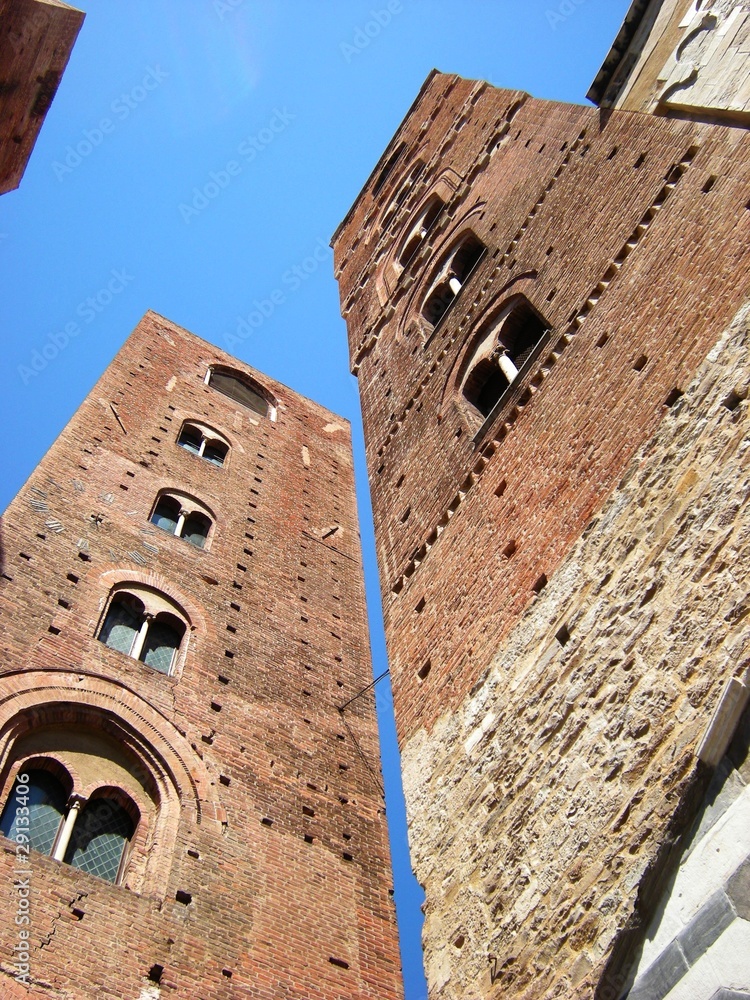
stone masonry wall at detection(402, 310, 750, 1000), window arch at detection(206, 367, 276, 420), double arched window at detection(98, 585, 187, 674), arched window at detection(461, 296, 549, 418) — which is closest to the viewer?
stone masonry wall at detection(402, 310, 750, 1000)

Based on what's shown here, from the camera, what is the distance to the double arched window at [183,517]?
448 inches

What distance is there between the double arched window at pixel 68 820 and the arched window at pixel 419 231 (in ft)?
28.6

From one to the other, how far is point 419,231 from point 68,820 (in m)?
9.71

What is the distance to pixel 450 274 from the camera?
10.9 m

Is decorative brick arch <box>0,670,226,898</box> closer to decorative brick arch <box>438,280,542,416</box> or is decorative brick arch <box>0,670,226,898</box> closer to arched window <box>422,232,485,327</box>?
decorative brick arch <box>438,280,542,416</box>

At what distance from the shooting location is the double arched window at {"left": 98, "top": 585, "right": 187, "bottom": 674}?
8.68m

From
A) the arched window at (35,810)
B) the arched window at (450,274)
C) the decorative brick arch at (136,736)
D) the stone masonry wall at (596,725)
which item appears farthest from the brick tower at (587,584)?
the arched window at (35,810)

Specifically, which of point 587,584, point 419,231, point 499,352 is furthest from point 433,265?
point 587,584

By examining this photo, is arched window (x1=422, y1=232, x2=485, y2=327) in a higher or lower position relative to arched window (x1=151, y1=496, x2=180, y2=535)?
higher

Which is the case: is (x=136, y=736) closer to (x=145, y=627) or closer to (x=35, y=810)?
(x=35, y=810)

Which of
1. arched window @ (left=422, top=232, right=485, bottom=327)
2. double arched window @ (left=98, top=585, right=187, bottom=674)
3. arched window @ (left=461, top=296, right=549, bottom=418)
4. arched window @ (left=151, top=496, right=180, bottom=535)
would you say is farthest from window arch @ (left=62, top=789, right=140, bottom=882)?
arched window @ (left=422, top=232, right=485, bottom=327)

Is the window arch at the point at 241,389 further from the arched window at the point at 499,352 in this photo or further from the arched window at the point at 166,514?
the arched window at the point at 499,352

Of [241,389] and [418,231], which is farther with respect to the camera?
[241,389]

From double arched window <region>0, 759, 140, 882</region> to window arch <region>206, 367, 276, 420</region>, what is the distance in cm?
1112
